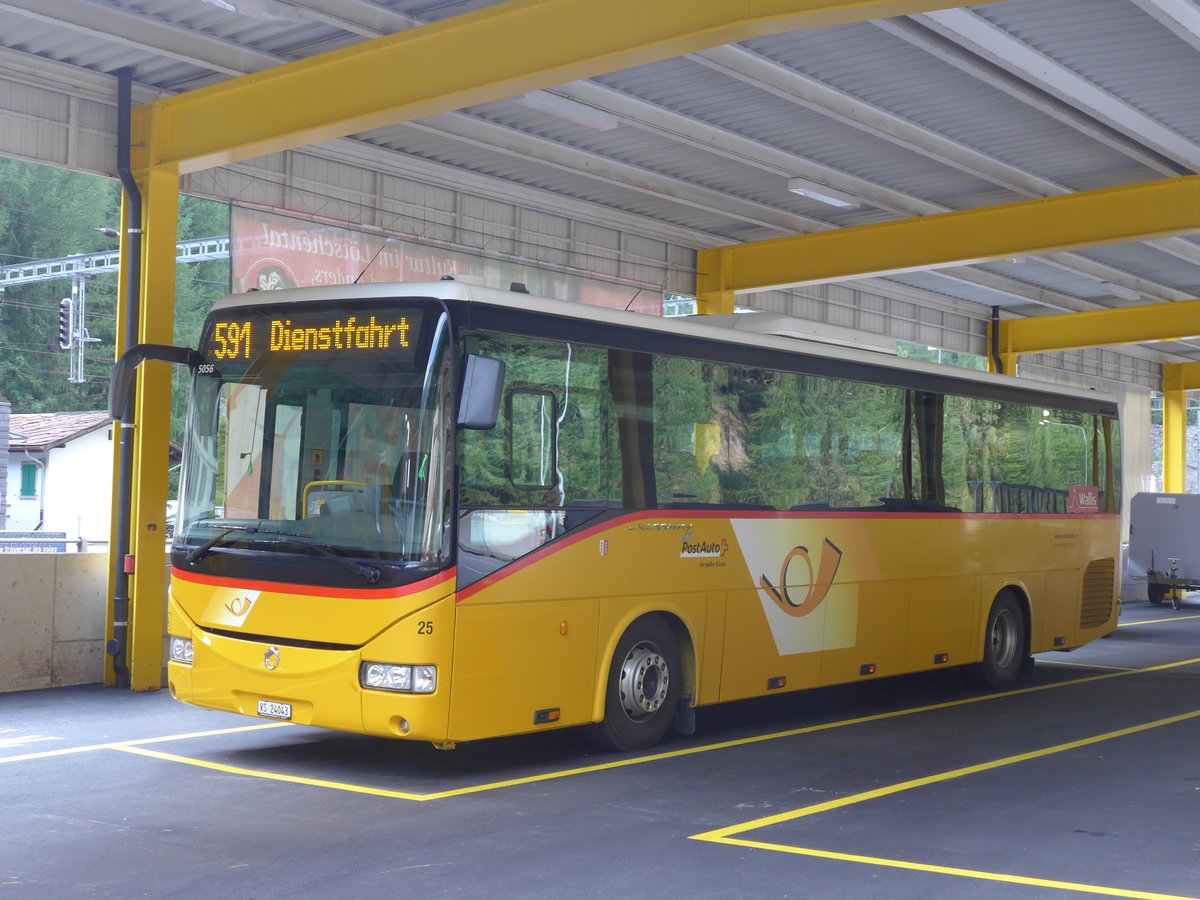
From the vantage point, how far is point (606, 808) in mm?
8211

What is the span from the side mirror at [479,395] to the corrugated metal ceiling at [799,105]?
4572 mm

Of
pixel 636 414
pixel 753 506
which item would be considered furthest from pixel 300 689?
pixel 753 506

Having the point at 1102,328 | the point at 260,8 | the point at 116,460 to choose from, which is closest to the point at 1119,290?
the point at 1102,328

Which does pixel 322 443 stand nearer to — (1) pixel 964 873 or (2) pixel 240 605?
(2) pixel 240 605

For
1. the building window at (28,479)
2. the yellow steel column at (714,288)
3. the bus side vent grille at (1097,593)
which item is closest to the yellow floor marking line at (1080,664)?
the bus side vent grille at (1097,593)

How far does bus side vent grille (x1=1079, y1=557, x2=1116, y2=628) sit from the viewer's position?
16250 millimetres

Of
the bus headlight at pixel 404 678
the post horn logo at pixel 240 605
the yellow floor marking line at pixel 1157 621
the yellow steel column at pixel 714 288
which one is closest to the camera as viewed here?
the bus headlight at pixel 404 678

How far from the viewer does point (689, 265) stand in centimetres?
2105

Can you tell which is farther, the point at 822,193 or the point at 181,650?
the point at 822,193

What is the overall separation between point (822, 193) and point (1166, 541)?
15364 millimetres

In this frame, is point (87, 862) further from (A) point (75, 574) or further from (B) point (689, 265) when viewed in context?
(B) point (689, 265)

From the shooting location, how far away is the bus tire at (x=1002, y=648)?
14.6m

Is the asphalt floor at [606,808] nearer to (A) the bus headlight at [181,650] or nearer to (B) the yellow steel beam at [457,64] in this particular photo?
(A) the bus headlight at [181,650]

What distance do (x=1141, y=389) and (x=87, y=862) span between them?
1264 inches
